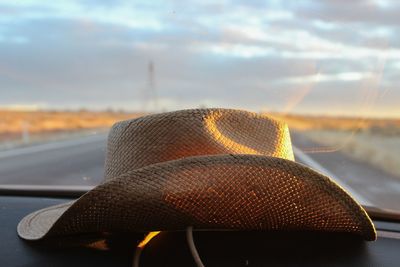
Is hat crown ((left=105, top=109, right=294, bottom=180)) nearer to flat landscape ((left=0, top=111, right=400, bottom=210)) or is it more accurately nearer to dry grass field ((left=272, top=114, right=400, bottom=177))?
dry grass field ((left=272, top=114, right=400, bottom=177))

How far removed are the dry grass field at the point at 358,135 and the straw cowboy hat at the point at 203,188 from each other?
0.94 meters

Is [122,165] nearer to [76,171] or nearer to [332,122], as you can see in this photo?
[332,122]

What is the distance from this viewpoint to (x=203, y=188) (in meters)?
2.00

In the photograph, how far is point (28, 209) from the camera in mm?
3080

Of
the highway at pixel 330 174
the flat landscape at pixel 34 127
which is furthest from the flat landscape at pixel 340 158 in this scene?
the flat landscape at pixel 34 127

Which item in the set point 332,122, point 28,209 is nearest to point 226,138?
point 28,209

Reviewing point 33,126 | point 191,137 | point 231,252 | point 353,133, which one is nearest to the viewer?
point 231,252

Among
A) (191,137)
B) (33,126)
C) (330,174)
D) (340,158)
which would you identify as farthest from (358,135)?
(33,126)

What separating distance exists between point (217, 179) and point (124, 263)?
501 mm

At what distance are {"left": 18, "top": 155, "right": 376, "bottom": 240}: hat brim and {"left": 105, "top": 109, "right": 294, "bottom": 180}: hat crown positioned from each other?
0.29 metres

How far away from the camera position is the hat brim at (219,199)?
6.45 feet

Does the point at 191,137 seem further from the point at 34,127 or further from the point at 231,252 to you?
the point at 34,127

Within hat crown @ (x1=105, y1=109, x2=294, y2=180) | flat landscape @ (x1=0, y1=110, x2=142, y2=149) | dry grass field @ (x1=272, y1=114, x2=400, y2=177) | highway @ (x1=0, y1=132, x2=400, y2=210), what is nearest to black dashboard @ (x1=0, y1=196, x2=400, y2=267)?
hat crown @ (x1=105, y1=109, x2=294, y2=180)

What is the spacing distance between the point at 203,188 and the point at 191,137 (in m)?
0.41
